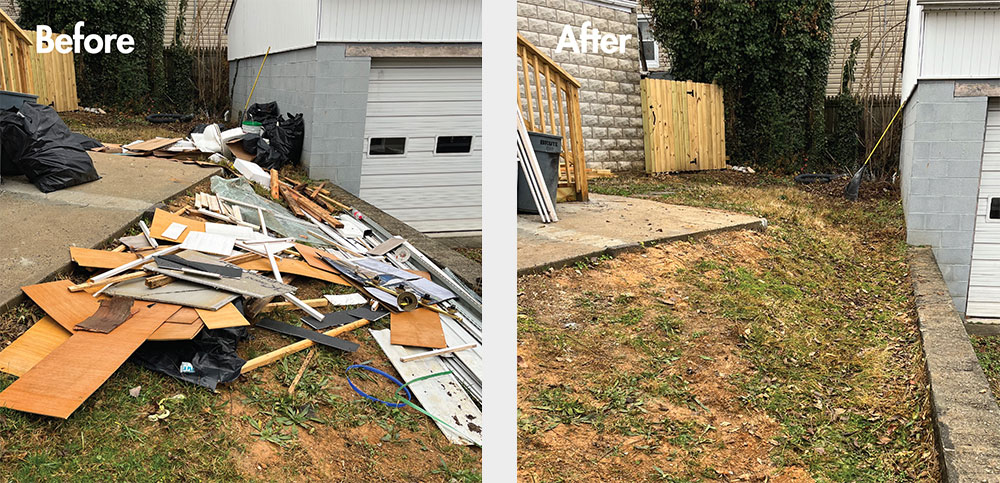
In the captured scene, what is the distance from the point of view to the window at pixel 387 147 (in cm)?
1088

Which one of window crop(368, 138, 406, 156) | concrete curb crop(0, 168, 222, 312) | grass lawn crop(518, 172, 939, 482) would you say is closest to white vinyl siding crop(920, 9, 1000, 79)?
grass lawn crop(518, 172, 939, 482)

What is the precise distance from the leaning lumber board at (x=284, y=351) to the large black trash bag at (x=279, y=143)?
19.3 feet

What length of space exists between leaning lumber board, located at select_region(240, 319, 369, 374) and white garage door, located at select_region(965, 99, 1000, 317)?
7636mm

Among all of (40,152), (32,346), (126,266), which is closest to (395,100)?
(40,152)

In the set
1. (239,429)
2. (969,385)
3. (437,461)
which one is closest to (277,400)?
(239,429)

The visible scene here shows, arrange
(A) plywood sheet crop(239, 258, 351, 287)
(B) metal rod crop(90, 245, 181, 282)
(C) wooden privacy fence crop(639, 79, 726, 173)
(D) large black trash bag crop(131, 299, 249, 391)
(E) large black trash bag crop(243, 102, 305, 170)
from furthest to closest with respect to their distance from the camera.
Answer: (C) wooden privacy fence crop(639, 79, 726, 173)
(E) large black trash bag crop(243, 102, 305, 170)
(A) plywood sheet crop(239, 258, 351, 287)
(B) metal rod crop(90, 245, 181, 282)
(D) large black trash bag crop(131, 299, 249, 391)

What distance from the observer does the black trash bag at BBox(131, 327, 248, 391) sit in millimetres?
4223

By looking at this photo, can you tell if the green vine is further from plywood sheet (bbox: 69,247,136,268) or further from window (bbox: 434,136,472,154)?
plywood sheet (bbox: 69,247,136,268)

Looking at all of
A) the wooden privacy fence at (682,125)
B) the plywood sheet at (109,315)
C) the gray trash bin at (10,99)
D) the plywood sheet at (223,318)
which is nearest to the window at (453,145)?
the wooden privacy fence at (682,125)

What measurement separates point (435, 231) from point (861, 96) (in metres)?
9.57

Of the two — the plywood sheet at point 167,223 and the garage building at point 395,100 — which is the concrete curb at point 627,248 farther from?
the garage building at point 395,100

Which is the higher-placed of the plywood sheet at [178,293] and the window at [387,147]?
the window at [387,147]

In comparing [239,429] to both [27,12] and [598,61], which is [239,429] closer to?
[598,61]

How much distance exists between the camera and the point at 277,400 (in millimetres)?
4305
